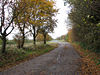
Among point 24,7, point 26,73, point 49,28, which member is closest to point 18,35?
point 24,7

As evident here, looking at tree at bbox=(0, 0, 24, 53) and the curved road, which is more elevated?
tree at bbox=(0, 0, 24, 53)

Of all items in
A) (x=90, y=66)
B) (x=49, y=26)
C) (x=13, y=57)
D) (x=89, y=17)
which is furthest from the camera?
(x=49, y=26)

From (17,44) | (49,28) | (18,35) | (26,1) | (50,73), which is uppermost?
(26,1)

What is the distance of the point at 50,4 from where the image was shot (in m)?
17.1

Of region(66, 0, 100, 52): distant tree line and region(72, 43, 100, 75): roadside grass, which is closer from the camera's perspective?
region(66, 0, 100, 52): distant tree line

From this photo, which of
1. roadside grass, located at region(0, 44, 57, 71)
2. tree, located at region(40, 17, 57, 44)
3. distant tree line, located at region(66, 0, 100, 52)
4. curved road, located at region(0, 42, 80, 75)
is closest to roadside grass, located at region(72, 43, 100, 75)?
curved road, located at region(0, 42, 80, 75)

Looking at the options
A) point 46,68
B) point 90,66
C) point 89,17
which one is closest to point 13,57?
point 46,68

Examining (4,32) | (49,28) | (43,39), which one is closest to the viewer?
(4,32)

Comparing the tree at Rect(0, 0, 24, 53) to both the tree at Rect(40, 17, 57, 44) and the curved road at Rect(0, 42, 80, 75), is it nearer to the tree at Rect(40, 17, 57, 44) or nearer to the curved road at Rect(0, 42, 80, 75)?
the curved road at Rect(0, 42, 80, 75)

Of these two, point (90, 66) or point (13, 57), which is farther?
point (13, 57)

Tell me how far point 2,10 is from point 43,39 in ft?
65.8

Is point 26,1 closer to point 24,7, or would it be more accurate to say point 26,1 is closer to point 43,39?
point 24,7

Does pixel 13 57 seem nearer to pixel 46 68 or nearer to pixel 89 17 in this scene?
pixel 46 68

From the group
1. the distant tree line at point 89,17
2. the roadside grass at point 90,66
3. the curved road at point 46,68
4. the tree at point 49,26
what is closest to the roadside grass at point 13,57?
the curved road at point 46,68
